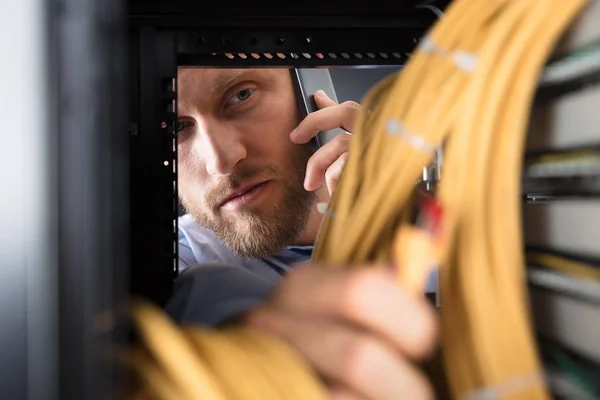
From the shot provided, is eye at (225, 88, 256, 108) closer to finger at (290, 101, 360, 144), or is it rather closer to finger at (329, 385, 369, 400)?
finger at (290, 101, 360, 144)

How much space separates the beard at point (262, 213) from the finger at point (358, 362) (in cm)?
45

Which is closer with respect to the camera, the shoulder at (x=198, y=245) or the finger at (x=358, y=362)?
the finger at (x=358, y=362)

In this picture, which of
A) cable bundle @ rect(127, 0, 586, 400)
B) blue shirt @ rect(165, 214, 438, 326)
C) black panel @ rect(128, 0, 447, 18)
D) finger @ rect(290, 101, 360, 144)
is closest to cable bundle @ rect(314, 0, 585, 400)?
cable bundle @ rect(127, 0, 586, 400)

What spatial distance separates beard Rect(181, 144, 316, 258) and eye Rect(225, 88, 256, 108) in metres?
0.09

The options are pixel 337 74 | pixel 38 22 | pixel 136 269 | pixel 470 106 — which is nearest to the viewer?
pixel 38 22

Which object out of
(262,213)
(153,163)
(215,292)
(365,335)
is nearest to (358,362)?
(365,335)

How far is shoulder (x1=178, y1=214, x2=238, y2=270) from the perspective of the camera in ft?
2.53

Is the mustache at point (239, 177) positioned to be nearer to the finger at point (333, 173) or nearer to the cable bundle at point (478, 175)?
the finger at point (333, 173)

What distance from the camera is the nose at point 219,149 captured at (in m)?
0.74

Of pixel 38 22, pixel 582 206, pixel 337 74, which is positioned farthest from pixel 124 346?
pixel 337 74

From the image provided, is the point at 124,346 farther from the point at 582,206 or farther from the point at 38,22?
the point at 582,206

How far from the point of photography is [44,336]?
0.27 meters

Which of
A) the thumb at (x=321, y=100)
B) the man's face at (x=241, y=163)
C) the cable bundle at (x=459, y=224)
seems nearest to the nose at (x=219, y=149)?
the man's face at (x=241, y=163)

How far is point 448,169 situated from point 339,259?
92mm
